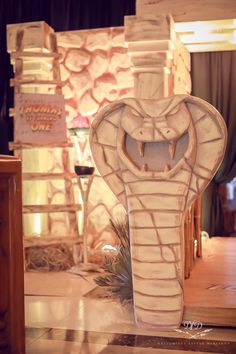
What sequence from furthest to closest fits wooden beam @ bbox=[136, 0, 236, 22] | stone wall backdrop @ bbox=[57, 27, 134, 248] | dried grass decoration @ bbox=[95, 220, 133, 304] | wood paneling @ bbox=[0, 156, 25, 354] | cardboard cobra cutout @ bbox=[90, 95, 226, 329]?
stone wall backdrop @ bbox=[57, 27, 134, 248] → wooden beam @ bbox=[136, 0, 236, 22] → dried grass decoration @ bbox=[95, 220, 133, 304] → cardboard cobra cutout @ bbox=[90, 95, 226, 329] → wood paneling @ bbox=[0, 156, 25, 354]

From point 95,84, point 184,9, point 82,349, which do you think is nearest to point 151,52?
point 184,9

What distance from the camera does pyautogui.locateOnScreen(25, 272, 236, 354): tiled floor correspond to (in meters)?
2.60

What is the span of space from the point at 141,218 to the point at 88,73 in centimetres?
299

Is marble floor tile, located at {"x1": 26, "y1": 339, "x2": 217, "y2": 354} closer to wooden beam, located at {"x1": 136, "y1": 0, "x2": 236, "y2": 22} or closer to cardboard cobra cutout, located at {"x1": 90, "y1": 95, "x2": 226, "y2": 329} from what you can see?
cardboard cobra cutout, located at {"x1": 90, "y1": 95, "x2": 226, "y2": 329}

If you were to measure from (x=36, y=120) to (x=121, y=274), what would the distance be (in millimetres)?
1958

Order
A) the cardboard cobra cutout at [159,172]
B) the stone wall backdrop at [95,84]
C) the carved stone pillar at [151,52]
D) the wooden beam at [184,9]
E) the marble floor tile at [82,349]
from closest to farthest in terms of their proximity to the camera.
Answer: the marble floor tile at [82,349], the cardboard cobra cutout at [159,172], the carved stone pillar at [151,52], the wooden beam at [184,9], the stone wall backdrop at [95,84]

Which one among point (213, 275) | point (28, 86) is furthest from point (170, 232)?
point (28, 86)

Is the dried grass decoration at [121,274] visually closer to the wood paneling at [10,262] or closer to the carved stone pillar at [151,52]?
the carved stone pillar at [151,52]

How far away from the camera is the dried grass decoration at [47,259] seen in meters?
4.87

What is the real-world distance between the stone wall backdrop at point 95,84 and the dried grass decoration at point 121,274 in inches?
63.5

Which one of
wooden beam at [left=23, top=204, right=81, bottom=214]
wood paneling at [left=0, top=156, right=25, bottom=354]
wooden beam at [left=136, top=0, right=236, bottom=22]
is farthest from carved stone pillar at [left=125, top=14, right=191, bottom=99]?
wood paneling at [left=0, top=156, right=25, bottom=354]

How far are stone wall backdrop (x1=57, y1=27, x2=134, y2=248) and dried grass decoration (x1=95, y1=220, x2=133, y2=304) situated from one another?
1612mm

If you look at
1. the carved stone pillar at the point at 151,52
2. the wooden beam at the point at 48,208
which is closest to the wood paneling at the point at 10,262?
the carved stone pillar at the point at 151,52

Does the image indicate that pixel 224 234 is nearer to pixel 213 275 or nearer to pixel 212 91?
pixel 212 91
